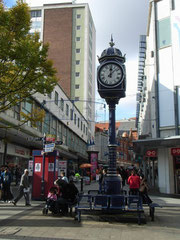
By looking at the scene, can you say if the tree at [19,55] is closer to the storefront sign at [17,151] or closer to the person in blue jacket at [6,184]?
the person in blue jacket at [6,184]

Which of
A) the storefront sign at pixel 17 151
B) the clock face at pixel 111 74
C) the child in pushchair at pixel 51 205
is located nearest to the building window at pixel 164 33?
the clock face at pixel 111 74

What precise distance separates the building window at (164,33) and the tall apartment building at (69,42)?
144 feet

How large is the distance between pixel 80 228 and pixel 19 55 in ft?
23.9

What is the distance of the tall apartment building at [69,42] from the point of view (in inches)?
2547

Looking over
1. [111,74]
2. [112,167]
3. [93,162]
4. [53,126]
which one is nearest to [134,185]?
[112,167]

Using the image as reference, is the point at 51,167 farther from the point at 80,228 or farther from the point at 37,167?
the point at 80,228

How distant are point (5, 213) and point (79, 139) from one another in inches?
1700

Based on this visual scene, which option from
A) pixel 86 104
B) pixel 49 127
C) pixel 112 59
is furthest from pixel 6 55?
pixel 86 104

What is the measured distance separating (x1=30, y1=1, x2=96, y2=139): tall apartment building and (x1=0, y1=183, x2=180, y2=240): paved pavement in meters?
54.4

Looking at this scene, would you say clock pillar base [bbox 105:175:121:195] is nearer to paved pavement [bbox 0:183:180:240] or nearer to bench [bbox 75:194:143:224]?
bench [bbox 75:194:143:224]

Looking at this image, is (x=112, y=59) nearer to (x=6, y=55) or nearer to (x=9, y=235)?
(x=6, y=55)

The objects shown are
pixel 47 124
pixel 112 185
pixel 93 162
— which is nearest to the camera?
pixel 112 185

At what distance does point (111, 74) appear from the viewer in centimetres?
1131

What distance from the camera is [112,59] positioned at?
1159 centimetres
